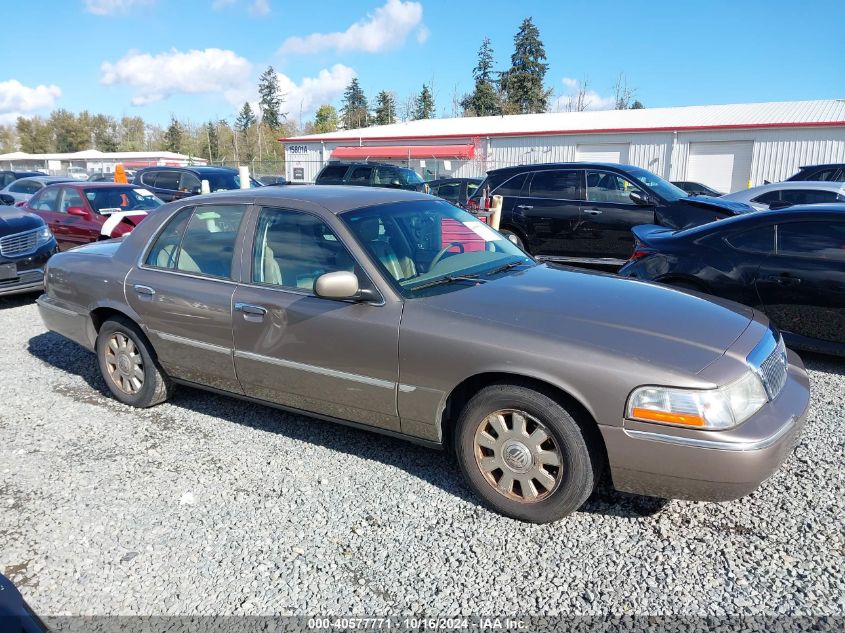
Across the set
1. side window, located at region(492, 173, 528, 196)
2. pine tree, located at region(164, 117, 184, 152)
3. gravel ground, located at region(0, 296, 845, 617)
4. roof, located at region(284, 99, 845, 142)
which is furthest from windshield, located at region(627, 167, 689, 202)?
pine tree, located at region(164, 117, 184, 152)

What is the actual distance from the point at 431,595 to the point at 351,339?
139 cm

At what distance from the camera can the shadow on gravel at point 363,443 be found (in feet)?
11.0

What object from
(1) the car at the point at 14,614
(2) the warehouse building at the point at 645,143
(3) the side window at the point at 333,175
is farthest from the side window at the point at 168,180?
(1) the car at the point at 14,614

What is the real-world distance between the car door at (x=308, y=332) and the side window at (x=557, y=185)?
6525 mm

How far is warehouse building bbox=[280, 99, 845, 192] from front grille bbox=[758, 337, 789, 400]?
78.2ft

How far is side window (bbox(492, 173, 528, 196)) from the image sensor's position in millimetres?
10062

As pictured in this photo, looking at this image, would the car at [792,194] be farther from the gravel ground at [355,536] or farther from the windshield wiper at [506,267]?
the windshield wiper at [506,267]

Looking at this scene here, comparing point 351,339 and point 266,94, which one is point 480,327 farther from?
point 266,94

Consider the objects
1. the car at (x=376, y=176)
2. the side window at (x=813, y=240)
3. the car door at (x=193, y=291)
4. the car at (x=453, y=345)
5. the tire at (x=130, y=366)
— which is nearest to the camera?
the car at (x=453, y=345)

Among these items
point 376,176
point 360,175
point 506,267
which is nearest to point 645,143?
point 376,176

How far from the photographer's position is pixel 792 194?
439 inches

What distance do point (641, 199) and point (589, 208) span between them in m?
0.73

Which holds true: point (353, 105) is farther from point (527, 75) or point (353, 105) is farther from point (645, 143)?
point (645, 143)

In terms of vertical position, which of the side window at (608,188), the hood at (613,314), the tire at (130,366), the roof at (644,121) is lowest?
the tire at (130,366)
